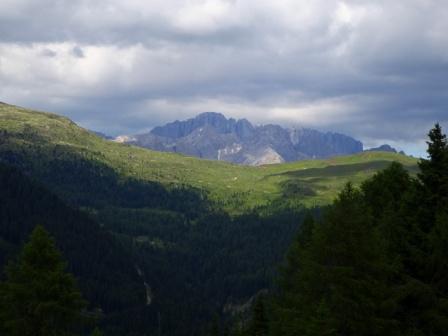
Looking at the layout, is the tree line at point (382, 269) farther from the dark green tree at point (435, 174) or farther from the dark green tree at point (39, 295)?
the dark green tree at point (39, 295)

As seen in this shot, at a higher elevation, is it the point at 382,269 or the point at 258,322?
the point at 382,269

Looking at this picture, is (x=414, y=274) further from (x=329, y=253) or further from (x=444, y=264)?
(x=329, y=253)

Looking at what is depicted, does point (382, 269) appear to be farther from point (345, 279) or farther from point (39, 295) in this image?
point (39, 295)

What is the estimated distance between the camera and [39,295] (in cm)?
3462

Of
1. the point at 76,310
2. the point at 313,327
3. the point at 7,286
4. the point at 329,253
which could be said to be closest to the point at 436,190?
the point at 329,253

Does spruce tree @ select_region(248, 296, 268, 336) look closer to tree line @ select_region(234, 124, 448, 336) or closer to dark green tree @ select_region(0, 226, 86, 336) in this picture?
tree line @ select_region(234, 124, 448, 336)

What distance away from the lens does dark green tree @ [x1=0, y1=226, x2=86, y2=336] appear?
113ft

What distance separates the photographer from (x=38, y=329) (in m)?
34.6

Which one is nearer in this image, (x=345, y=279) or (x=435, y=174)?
(x=345, y=279)

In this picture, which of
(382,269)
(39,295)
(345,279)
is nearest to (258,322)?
(39,295)

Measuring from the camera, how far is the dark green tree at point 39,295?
113ft

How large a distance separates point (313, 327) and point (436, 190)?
43.3 ft

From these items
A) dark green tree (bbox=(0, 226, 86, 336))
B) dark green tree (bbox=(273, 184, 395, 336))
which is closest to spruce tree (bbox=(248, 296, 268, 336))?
dark green tree (bbox=(0, 226, 86, 336))

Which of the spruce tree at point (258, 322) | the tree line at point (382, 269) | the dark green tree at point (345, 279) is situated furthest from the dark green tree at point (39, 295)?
the spruce tree at point (258, 322)
